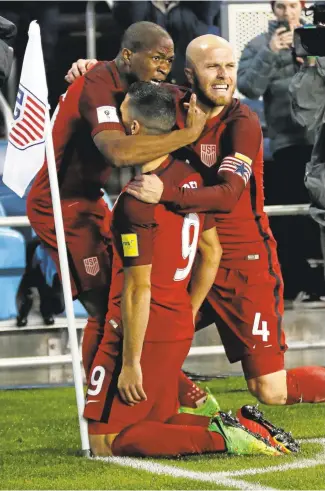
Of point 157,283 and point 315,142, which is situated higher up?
point 315,142

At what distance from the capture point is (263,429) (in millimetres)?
5934

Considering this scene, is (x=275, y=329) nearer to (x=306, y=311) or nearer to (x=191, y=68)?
(x=191, y=68)

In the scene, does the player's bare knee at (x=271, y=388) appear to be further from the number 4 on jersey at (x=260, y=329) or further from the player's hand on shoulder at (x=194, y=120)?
the player's hand on shoulder at (x=194, y=120)

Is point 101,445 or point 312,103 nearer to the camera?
point 101,445

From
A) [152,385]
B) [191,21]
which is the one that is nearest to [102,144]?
[152,385]

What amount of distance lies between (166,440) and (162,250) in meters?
0.85

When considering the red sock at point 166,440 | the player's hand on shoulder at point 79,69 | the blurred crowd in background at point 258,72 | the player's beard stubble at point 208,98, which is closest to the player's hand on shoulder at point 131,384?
the red sock at point 166,440

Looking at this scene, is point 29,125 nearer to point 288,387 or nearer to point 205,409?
point 205,409

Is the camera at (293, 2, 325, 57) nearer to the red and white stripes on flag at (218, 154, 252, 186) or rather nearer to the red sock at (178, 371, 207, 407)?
the red and white stripes on flag at (218, 154, 252, 186)

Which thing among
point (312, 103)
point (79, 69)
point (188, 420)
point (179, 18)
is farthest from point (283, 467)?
point (179, 18)

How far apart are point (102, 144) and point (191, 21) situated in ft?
12.3

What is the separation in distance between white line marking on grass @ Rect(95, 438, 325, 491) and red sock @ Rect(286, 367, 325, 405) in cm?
69

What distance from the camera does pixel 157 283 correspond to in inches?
231

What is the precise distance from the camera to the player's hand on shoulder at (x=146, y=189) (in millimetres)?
5715
